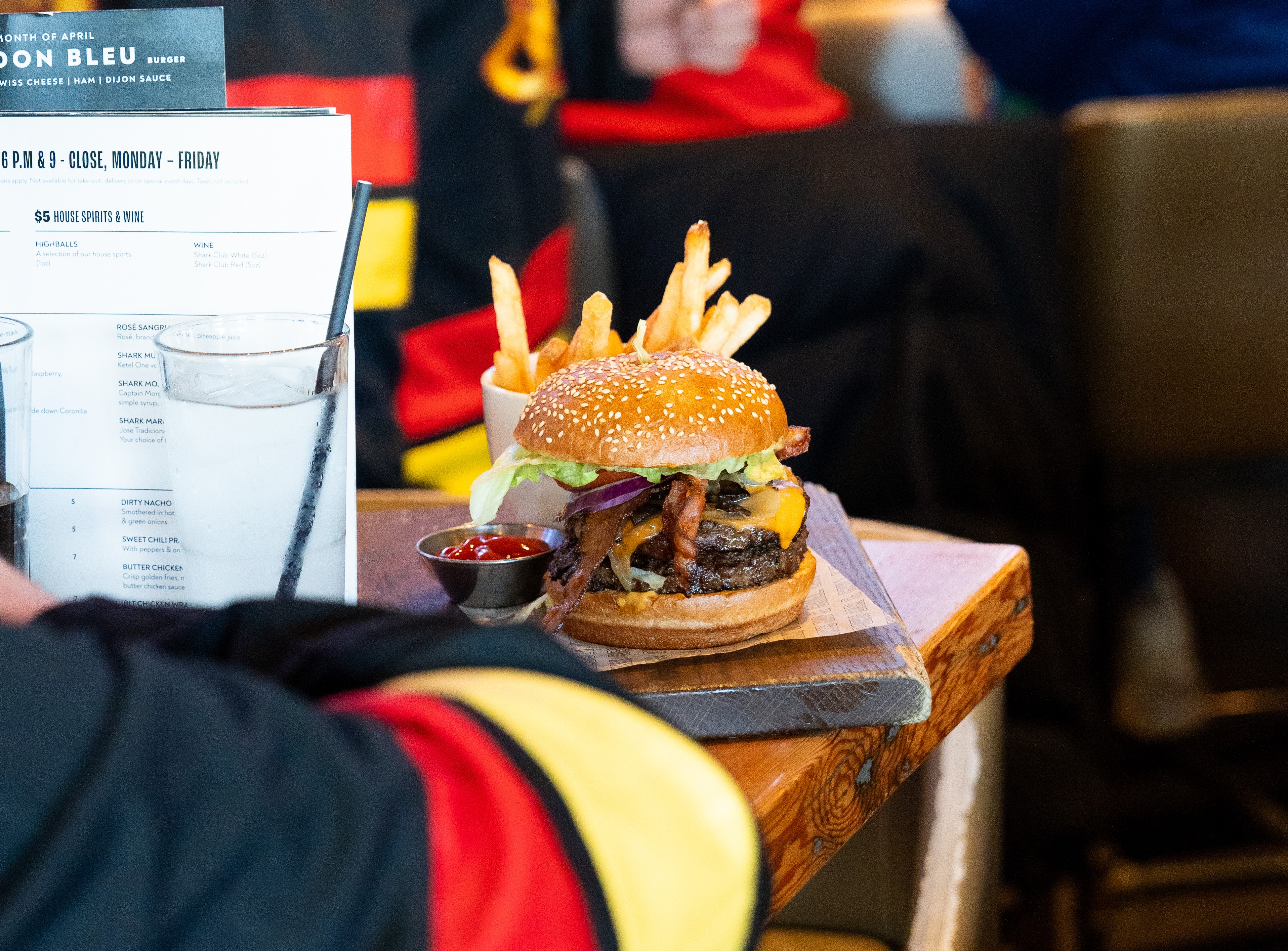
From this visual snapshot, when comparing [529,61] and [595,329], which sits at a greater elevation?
[529,61]

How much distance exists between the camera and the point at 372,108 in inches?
81.8

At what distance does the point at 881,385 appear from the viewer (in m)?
2.66

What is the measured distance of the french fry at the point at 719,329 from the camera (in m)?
1.30

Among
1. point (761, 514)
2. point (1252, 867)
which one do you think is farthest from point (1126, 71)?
point (761, 514)

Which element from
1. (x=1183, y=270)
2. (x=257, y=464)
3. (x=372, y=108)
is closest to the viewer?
(x=257, y=464)

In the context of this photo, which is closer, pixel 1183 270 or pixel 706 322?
pixel 706 322

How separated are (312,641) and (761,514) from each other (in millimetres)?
630

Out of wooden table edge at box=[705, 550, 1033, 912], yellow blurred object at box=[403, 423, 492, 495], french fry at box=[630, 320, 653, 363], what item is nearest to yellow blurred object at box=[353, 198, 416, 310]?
yellow blurred object at box=[403, 423, 492, 495]

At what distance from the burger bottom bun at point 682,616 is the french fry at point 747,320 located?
319 mm

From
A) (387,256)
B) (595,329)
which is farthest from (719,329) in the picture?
(387,256)

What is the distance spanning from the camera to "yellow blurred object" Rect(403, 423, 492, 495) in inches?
89.9

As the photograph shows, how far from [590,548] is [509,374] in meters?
0.30

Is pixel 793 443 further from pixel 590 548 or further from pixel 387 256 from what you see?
pixel 387 256

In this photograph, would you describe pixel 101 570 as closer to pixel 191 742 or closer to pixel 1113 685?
pixel 191 742
